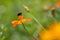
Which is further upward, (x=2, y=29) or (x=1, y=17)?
(x=1, y=17)

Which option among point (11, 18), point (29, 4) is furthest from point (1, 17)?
point (29, 4)

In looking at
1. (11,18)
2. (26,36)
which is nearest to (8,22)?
(11,18)

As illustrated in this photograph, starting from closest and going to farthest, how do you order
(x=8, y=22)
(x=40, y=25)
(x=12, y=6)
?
1. (x=40, y=25)
2. (x=8, y=22)
3. (x=12, y=6)

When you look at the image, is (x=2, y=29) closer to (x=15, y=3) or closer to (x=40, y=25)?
(x=40, y=25)

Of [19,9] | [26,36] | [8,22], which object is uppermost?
[19,9]

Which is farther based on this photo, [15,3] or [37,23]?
[15,3]

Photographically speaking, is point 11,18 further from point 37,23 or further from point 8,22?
point 37,23

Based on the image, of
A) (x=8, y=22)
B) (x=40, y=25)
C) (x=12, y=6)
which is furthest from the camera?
(x=12, y=6)
